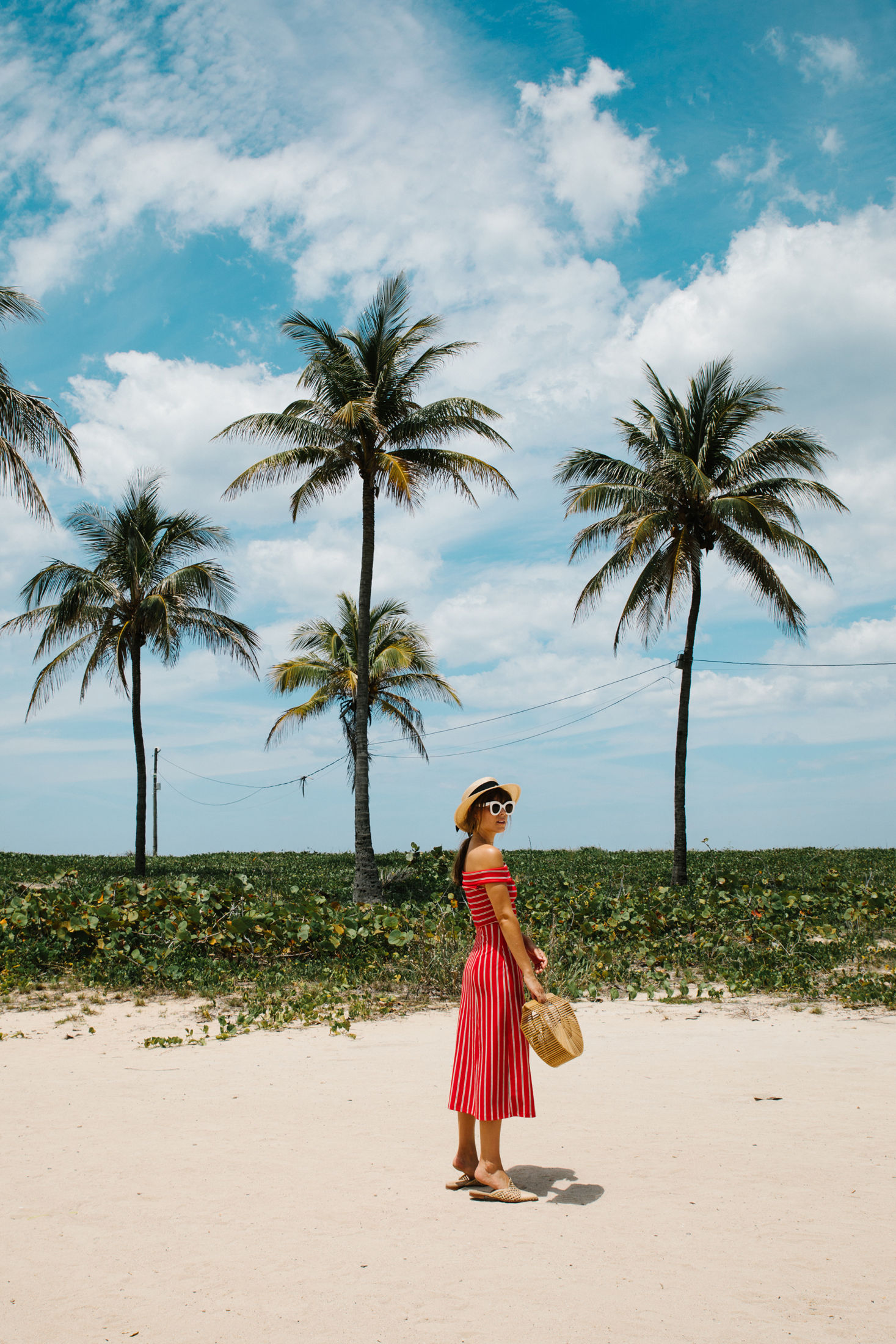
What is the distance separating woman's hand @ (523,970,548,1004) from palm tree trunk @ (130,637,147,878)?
1968 cm

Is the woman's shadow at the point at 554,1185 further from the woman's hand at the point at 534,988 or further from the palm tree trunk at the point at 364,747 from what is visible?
the palm tree trunk at the point at 364,747

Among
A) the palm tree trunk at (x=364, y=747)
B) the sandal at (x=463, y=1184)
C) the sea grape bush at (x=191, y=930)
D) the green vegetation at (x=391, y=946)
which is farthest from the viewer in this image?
the palm tree trunk at (x=364, y=747)

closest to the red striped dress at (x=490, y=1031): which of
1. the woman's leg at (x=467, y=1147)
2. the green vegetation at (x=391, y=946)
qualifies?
the woman's leg at (x=467, y=1147)

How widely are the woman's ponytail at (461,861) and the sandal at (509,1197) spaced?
1.39 metres

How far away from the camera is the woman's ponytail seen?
4648mm

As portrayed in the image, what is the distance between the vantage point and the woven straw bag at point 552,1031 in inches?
165

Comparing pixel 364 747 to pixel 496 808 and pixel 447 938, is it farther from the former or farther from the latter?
pixel 496 808

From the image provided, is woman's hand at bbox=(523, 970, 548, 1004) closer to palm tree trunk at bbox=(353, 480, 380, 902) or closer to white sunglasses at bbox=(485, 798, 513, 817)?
white sunglasses at bbox=(485, 798, 513, 817)

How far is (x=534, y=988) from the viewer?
4.27 meters

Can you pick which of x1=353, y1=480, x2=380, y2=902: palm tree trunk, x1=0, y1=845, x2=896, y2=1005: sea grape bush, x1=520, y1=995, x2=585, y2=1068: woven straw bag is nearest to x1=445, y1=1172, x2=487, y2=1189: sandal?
x1=520, y1=995, x2=585, y2=1068: woven straw bag

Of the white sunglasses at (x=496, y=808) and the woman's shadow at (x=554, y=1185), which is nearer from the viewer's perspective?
the woman's shadow at (x=554, y=1185)

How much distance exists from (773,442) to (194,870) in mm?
16721

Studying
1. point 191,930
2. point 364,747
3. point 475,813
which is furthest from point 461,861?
point 364,747

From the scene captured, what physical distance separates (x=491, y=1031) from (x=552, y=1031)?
1.06ft
